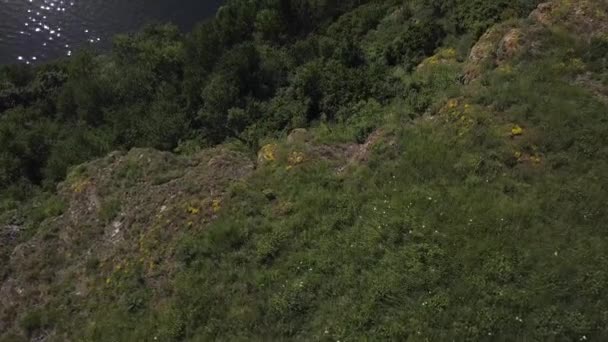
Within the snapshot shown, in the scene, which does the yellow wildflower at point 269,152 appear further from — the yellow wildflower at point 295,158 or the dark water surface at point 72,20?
the dark water surface at point 72,20

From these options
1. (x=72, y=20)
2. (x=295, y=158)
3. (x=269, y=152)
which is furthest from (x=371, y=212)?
(x=72, y=20)

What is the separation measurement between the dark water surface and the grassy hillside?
3206 cm

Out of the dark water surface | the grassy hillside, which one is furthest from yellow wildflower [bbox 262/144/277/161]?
the dark water surface

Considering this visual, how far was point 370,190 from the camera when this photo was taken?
18.3 meters

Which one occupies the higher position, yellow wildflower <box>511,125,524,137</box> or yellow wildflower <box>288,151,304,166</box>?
yellow wildflower <box>288,151,304,166</box>

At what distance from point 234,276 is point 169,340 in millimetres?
2595

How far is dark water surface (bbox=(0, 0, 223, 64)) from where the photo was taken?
55.8 meters

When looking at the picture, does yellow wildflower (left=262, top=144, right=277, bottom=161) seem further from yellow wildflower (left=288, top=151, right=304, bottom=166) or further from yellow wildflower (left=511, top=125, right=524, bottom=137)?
yellow wildflower (left=511, top=125, right=524, bottom=137)

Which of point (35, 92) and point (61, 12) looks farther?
point (61, 12)

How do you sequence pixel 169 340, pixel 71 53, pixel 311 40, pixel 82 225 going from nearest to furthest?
pixel 169 340
pixel 82 225
pixel 311 40
pixel 71 53

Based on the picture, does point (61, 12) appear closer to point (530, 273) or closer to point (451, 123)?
point (451, 123)

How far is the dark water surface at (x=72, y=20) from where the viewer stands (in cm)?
5581

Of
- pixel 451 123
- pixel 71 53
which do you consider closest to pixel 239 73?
pixel 451 123

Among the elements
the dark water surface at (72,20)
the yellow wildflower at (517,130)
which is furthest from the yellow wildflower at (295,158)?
the dark water surface at (72,20)
